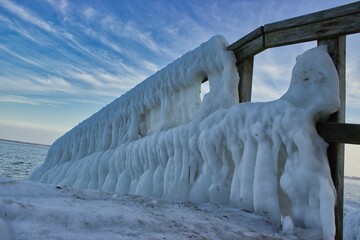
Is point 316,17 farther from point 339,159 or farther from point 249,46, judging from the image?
point 339,159

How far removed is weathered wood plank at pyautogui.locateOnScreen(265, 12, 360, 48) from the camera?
295 centimetres

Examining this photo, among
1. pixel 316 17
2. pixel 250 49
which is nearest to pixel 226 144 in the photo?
pixel 250 49

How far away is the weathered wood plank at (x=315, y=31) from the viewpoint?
9.68ft

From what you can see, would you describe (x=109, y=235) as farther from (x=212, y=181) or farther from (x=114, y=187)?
(x=114, y=187)

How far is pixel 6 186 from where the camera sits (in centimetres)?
220

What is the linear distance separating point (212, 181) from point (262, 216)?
3.06 ft

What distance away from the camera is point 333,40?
3.09 metres

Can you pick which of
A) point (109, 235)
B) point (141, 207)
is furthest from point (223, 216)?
point (109, 235)

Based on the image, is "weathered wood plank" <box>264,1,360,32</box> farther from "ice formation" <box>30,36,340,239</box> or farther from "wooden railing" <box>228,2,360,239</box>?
"ice formation" <box>30,36,340,239</box>

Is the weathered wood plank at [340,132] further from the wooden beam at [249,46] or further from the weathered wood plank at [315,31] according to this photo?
the wooden beam at [249,46]

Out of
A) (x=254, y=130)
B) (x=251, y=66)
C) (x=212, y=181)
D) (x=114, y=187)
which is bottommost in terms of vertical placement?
(x=114, y=187)

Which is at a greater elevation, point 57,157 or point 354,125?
point 354,125

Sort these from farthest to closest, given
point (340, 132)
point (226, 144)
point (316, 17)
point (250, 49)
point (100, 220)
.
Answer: point (250, 49) < point (226, 144) < point (316, 17) < point (340, 132) < point (100, 220)

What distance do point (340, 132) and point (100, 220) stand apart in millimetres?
2021
